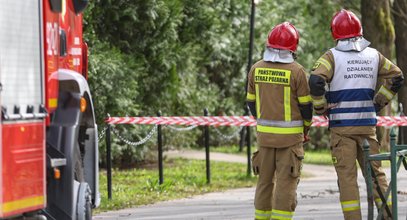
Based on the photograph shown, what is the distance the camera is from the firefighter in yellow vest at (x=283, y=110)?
10859 millimetres

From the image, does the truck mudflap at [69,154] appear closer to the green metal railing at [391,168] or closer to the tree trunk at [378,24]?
the green metal railing at [391,168]

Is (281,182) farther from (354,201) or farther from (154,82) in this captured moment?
(154,82)

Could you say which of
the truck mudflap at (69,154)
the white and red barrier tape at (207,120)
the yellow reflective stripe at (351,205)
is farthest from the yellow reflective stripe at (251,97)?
the white and red barrier tape at (207,120)

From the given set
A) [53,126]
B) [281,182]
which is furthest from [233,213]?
[53,126]

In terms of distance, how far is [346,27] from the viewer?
10.9 m

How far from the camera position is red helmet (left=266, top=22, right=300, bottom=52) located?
10.9 m

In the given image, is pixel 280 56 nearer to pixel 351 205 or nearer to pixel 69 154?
pixel 351 205

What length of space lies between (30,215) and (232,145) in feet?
81.0

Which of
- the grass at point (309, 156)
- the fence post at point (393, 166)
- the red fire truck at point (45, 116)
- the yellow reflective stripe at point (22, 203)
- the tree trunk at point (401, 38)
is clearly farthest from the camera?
the tree trunk at point (401, 38)

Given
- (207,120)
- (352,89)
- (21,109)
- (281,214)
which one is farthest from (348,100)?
(207,120)

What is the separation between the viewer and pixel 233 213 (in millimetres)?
14078

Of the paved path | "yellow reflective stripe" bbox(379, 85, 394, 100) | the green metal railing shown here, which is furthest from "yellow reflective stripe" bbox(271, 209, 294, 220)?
the paved path

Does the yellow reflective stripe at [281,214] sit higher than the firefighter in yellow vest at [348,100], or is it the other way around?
the firefighter in yellow vest at [348,100]

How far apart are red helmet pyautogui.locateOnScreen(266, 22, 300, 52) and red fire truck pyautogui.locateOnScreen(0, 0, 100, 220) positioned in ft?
5.63
